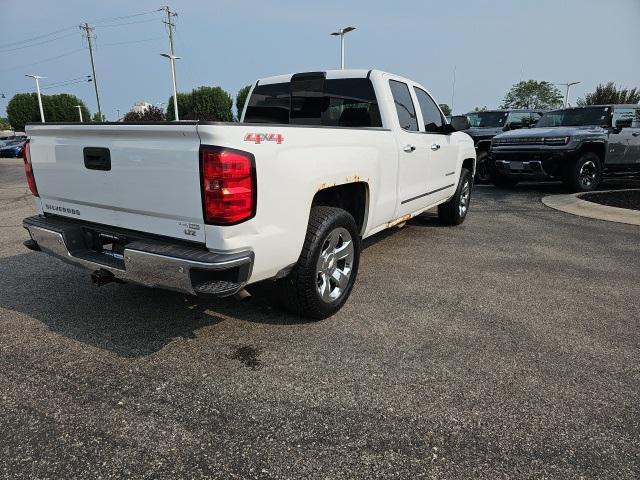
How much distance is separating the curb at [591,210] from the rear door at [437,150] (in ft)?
10.9

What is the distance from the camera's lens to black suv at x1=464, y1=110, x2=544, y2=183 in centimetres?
1261

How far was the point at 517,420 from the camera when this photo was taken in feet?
Result: 8.01

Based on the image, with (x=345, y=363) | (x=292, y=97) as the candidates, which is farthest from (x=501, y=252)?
(x=345, y=363)

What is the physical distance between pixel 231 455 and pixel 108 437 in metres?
0.62

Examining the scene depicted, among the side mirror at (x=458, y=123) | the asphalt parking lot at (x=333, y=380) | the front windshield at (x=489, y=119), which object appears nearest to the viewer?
the asphalt parking lot at (x=333, y=380)

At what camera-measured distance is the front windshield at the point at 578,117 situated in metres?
10.5

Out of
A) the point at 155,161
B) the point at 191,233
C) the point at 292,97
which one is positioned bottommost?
the point at 191,233

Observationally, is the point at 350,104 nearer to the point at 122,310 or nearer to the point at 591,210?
the point at 122,310

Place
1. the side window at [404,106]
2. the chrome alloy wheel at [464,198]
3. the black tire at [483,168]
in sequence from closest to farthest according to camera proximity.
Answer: the side window at [404,106]
the chrome alloy wheel at [464,198]
the black tire at [483,168]

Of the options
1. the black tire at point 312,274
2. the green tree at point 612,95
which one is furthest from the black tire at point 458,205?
the green tree at point 612,95

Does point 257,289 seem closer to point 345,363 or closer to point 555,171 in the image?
point 345,363

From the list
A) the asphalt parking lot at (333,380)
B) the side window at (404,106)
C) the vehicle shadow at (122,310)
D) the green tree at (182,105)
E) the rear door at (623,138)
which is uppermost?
the green tree at (182,105)

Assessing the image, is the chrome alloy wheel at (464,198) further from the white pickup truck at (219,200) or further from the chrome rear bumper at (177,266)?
the chrome rear bumper at (177,266)

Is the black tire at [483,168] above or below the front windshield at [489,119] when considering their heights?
below
